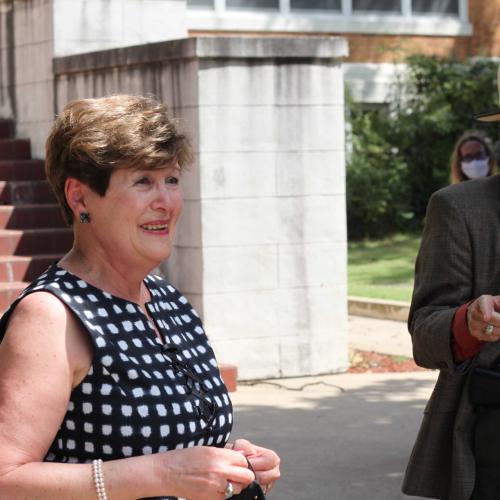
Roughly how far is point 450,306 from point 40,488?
152 centimetres

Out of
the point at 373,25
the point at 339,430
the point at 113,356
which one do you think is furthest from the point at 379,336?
the point at 373,25

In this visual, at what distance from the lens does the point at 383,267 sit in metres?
16.5

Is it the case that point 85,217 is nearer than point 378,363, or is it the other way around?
point 85,217

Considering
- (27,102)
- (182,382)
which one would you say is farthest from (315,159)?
(182,382)

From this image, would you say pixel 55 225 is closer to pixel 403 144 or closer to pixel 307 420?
pixel 307 420

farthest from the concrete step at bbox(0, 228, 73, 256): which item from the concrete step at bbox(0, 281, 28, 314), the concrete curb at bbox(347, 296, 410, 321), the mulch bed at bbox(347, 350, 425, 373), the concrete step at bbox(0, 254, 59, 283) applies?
the concrete curb at bbox(347, 296, 410, 321)

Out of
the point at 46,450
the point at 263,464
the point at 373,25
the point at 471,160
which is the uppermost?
the point at 373,25

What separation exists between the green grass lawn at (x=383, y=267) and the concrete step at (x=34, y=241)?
3989mm

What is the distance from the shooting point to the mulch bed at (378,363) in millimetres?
10148

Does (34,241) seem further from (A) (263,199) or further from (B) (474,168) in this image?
(B) (474,168)

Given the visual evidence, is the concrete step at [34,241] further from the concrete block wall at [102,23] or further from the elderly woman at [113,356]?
the elderly woman at [113,356]

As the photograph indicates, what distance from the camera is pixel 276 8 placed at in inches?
815

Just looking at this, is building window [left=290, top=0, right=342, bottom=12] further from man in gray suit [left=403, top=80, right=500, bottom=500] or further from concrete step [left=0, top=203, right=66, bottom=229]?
man in gray suit [left=403, top=80, right=500, bottom=500]

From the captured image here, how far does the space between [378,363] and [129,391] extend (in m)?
7.61
